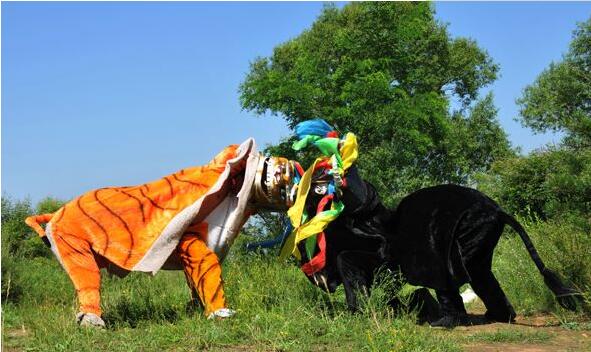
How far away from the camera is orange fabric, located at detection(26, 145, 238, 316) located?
216 inches

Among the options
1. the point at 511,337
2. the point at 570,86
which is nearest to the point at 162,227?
the point at 511,337

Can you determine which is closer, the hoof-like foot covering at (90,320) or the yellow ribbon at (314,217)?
the hoof-like foot covering at (90,320)

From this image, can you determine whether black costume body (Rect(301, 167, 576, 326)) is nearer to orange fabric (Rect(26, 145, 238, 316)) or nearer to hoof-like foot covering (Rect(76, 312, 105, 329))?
orange fabric (Rect(26, 145, 238, 316))

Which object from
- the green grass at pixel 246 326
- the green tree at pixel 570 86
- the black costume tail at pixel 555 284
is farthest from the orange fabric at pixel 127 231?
the green tree at pixel 570 86

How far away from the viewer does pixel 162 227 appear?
18.4 feet

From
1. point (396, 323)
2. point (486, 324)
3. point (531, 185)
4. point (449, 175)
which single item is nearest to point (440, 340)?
point (396, 323)

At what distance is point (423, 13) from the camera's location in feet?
72.0

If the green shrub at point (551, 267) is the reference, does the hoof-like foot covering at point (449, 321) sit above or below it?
below

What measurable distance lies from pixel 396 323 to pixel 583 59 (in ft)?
64.2

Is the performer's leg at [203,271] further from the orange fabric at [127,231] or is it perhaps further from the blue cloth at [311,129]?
the blue cloth at [311,129]

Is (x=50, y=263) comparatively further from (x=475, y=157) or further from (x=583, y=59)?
(x=475, y=157)

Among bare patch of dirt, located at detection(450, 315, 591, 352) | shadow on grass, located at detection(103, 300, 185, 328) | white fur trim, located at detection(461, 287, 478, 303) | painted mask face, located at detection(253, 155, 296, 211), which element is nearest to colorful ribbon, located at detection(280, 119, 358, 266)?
painted mask face, located at detection(253, 155, 296, 211)

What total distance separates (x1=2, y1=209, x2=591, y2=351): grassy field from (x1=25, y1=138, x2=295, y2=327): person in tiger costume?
0.34m

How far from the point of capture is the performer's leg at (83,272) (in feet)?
17.5
